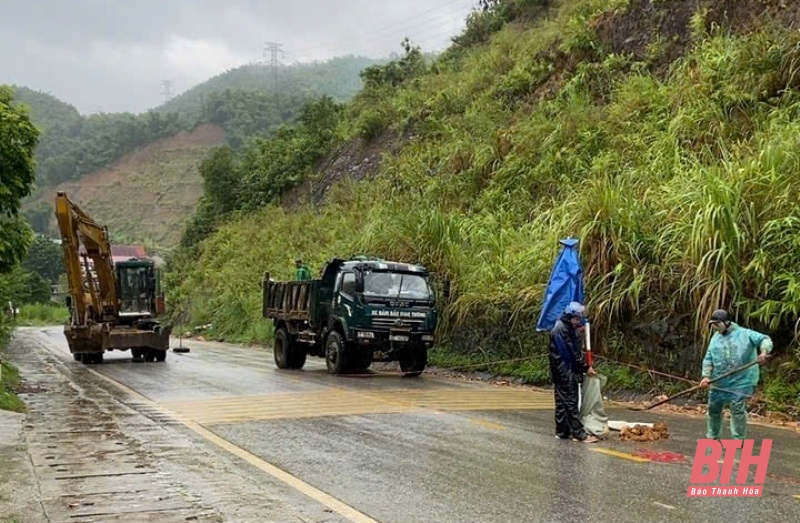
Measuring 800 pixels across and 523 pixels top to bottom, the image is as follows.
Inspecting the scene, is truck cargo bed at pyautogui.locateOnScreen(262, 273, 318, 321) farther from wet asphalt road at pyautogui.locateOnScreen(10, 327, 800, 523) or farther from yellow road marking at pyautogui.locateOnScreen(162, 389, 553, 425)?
yellow road marking at pyautogui.locateOnScreen(162, 389, 553, 425)

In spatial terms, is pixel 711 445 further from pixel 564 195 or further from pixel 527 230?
pixel 564 195

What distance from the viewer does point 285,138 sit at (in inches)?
2078

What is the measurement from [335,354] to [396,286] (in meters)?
2.01

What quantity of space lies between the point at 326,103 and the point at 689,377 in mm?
40725

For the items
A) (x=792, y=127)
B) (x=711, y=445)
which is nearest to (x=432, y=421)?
(x=711, y=445)

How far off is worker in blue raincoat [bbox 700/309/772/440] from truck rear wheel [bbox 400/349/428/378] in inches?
375

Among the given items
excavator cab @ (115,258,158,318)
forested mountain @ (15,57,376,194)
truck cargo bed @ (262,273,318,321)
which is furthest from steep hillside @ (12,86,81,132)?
truck cargo bed @ (262,273,318,321)

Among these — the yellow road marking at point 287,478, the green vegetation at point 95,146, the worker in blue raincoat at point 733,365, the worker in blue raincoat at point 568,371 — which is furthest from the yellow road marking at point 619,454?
the green vegetation at point 95,146

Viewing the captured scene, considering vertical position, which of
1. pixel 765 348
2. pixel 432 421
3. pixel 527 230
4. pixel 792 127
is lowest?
pixel 432 421

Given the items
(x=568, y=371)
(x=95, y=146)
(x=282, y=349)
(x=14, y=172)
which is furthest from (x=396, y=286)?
(x=95, y=146)

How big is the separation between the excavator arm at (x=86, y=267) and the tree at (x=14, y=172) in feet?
19.7

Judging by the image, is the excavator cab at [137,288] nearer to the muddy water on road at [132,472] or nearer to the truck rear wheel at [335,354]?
the truck rear wheel at [335,354]

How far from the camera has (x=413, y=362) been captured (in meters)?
17.8

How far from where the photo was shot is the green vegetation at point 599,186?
1277cm
